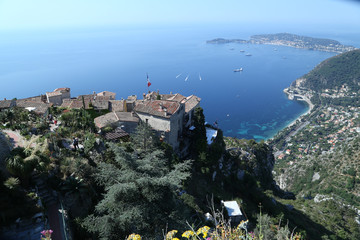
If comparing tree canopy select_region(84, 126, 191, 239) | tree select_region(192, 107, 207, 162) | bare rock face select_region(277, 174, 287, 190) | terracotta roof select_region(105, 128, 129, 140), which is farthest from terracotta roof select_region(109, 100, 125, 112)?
bare rock face select_region(277, 174, 287, 190)

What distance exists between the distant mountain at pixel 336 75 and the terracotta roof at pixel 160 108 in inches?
6320

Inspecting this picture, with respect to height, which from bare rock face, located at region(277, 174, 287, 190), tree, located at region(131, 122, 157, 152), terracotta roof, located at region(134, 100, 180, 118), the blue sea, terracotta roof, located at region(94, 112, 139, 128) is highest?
terracotta roof, located at region(134, 100, 180, 118)

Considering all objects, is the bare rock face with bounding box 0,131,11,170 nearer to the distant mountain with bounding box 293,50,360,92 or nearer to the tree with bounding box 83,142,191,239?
the tree with bounding box 83,142,191,239

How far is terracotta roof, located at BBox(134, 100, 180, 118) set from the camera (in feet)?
85.9

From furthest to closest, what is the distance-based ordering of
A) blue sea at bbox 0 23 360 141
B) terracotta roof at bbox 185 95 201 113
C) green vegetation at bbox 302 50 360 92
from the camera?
green vegetation at bbox 302 50 360 92 → blue sea at bbox 0 23 360 141 → terracotta roof at bbox 185 95 201 113

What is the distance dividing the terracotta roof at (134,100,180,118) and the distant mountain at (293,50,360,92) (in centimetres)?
16052

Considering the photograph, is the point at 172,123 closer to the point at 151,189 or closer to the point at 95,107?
the point at 95,107

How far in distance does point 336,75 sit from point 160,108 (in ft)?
621

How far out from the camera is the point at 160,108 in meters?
26.8

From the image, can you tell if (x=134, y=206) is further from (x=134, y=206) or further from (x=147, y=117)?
(x=147, y=117)

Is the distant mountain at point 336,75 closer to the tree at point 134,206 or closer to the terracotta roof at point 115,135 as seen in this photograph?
the terracotta roof at point 115,135

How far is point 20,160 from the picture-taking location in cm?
1112

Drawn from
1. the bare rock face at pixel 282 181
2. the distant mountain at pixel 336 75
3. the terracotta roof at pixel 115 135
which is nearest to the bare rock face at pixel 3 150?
the terracotta roof at pixel 115 135

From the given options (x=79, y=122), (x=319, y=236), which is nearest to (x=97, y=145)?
(x=79, y=122)
